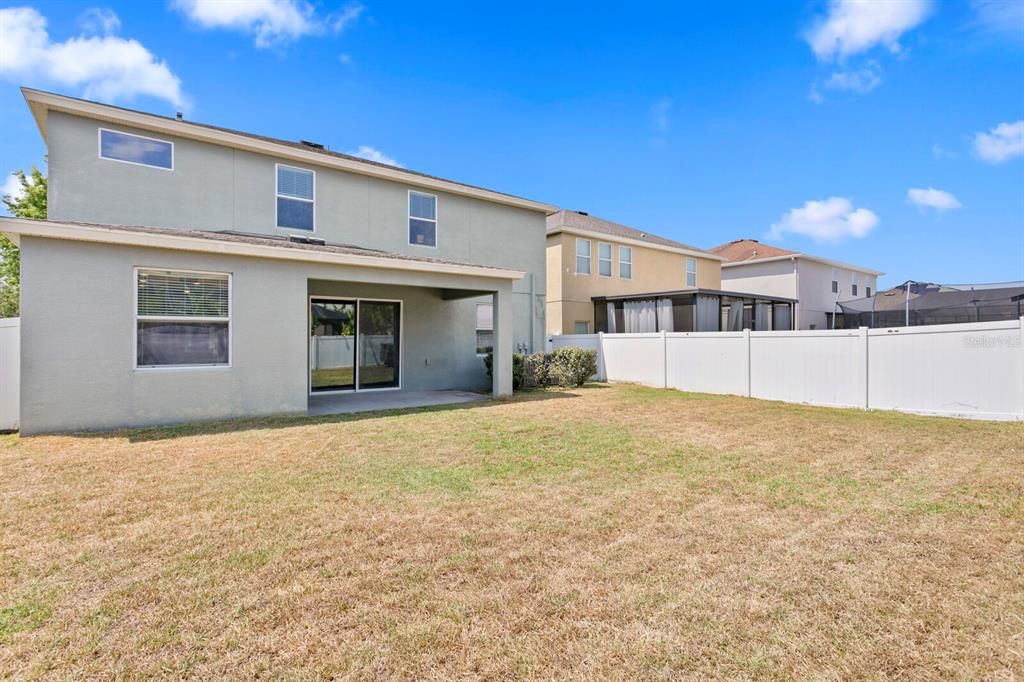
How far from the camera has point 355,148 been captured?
44.4 ft

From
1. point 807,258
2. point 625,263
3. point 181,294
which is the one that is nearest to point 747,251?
point 807,258

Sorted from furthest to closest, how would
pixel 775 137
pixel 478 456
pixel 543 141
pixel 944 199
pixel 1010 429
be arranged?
pixel 944 199 → pixel 543 141 → pixel 775 137 → pixel 1010 429 → pixel 478 456

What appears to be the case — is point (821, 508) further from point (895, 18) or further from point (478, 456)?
point (895, 18)

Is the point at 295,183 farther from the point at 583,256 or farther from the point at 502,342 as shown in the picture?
the point at 583,256

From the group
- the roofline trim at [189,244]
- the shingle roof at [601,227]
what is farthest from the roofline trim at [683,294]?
the roofline trim at [189,244]

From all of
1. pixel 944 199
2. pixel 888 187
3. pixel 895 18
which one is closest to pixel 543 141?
pixel 895 18

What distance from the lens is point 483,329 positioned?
46.5 ft

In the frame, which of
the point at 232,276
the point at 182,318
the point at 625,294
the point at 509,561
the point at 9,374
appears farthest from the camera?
the point at 625,294

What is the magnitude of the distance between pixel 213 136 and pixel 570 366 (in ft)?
33.1

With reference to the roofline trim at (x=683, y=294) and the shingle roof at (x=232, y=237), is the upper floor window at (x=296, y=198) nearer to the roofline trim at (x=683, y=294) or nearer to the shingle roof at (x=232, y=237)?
the shingle roof at (x=232, y=237)

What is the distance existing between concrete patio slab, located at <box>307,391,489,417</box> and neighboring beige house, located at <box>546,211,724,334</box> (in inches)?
295

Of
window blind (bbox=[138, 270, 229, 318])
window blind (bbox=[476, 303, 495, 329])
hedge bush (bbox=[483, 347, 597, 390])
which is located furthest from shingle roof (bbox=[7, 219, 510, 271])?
hedge bush (bbox=[483, 347, 597, 390])

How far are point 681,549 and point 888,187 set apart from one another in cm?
2032

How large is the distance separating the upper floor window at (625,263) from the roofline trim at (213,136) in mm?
8207
